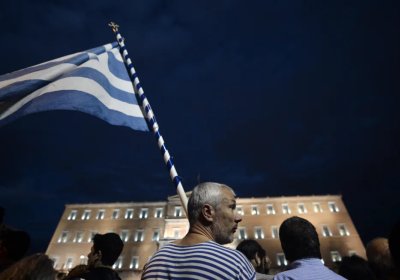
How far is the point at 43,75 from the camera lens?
3.38m

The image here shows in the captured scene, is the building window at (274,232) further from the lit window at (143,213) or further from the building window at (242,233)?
the lit window at (143,213)

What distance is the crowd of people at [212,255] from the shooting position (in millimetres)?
1475

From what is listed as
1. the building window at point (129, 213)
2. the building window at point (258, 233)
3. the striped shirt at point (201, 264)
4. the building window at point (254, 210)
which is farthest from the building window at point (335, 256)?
the striped shirt at point (201, 264)

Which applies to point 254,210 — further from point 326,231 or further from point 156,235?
point 156,235

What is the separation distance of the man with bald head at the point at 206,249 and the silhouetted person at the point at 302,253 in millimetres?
950

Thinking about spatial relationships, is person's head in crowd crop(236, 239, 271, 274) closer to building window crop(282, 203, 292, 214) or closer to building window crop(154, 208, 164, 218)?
building window crop(282, 203, 292, 214)

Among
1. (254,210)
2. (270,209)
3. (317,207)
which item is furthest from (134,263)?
(317,207)

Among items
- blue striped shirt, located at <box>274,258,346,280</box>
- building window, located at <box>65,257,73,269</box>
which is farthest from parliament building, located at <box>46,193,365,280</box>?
blue striped shirt, located at <box>274,258,346,280</box>

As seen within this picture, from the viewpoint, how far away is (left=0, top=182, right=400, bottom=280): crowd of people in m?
1.47

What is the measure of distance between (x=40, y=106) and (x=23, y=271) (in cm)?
221

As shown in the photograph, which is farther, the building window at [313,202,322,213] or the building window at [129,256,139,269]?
the building window at [313,202,322,213]

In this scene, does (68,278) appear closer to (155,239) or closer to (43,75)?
(43,75)

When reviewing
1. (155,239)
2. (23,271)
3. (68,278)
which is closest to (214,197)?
(23,271)

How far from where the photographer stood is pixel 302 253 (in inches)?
95.5
